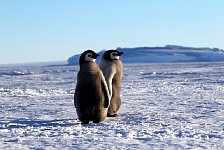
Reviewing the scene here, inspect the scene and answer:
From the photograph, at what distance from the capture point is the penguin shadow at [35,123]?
6.46 metres

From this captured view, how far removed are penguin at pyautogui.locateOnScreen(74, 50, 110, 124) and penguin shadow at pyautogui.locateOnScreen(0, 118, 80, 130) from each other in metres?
0.23

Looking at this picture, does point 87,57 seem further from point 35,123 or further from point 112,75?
point 35,123

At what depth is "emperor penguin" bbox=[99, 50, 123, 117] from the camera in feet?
25.7

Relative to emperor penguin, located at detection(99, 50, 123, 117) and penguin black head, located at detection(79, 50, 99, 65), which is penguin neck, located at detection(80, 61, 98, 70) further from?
emperor penguin, located at detection(99, 50, 123, 117)

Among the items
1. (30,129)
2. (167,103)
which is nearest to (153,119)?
(30,129)

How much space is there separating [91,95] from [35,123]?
3.06 feet

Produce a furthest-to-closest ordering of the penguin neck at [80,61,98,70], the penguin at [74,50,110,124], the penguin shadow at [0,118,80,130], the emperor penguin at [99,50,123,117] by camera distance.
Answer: the emperor penguin at [99,50,123,117]
the penguin neck at [80,61,98,70]
the penguin at [74,50,110,124]
the penguin shadow at [0,118,80,130]

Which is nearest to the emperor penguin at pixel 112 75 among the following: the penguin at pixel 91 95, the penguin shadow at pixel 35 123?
the penguin at pixel 91 95

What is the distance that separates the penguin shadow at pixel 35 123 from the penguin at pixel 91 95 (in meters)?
0.23

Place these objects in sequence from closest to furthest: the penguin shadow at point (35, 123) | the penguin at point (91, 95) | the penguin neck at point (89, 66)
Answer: the penguin shadow at point (35, 123)
the penguin at point (91, 95)
the penguin neck at point (89, 66)

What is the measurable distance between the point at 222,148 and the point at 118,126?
76.6 inches

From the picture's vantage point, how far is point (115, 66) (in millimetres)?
8016

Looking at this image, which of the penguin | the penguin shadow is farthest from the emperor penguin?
the penguin shadow

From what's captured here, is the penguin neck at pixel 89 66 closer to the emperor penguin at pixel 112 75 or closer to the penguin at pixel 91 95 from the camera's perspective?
the penguin at pixel 91 95
